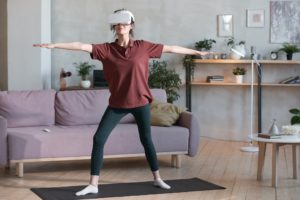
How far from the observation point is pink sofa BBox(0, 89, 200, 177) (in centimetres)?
569

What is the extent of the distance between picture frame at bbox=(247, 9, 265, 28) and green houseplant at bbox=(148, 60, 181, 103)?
1.23 meters

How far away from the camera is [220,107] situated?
8633 millimetres

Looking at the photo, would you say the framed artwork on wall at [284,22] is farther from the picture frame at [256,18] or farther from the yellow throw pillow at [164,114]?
the yellow throw pillow at [164,114]

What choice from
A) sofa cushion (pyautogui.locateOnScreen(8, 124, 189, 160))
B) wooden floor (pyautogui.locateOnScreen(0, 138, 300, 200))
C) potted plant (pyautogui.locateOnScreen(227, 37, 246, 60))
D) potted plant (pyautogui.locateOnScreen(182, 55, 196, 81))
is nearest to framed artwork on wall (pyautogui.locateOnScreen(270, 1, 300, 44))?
potted plant (pyautogui.locateOnScreen(227, 37, 246, 60))

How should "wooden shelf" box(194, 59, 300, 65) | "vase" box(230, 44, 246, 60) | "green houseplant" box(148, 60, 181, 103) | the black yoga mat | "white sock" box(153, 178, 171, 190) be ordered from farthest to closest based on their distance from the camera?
"green houseplant" box(148, 60, 181, 103), "wooden shelf" box(194, 59, 300, 65), "vase" box(230, 44, 246, 60), "white sock" box(153, 178, 171, 190), the black yoga mat

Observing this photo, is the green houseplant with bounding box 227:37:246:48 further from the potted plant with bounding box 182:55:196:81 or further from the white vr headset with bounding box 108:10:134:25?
the white vr headset with bounding box 108:10:134:25

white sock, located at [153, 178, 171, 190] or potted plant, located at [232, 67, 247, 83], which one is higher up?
potted plant, located at [232, 67, 247, 83]

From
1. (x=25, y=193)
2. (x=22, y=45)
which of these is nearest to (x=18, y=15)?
(x=22, y=45)

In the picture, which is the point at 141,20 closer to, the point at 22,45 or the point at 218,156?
the point at 22,45

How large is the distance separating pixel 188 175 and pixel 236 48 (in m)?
2.69

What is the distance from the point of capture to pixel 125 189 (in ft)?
17.1

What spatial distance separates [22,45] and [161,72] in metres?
1.89

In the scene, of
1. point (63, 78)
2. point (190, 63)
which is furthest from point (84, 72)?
point (190, 63)

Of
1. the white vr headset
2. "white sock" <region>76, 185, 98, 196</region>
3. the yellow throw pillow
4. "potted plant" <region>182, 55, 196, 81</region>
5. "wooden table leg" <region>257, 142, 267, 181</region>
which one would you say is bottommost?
"white sock" <region>76, 185, 98, 196</region>
